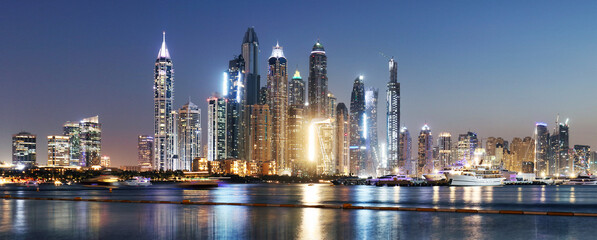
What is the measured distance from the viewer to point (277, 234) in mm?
31688

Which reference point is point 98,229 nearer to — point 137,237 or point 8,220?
point 137,237

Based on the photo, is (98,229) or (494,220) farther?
(494,220)

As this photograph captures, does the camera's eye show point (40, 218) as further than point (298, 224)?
Yes

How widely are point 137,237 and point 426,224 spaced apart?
19.9 m

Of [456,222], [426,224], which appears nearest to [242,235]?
[426,224]

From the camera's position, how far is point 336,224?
125 ft

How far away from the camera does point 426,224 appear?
39000mm

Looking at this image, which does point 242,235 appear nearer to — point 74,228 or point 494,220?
point 74,228

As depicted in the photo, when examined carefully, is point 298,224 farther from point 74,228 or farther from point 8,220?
point 8,220

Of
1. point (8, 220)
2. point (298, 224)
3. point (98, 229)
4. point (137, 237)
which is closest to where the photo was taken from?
point (137, 237)

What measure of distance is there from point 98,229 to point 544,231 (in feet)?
92.5

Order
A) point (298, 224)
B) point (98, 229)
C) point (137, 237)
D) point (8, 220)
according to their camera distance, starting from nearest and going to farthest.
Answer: point (137, 237), point (98, 229), point (298, 224), point (8, 220)

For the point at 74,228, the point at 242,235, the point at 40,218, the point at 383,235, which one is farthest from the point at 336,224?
the point at 40,218

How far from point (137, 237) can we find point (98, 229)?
562 cm
